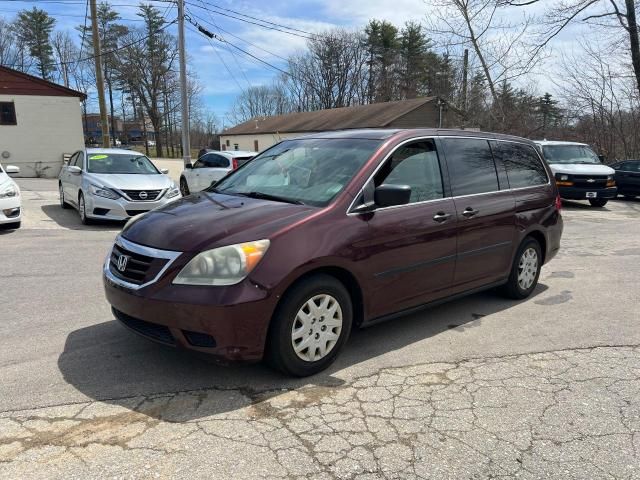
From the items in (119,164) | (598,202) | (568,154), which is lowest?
(598,202)

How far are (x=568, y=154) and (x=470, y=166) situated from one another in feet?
43.5

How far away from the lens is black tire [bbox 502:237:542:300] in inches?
213

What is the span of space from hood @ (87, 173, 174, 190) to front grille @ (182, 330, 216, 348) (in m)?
7.14

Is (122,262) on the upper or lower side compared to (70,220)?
upper

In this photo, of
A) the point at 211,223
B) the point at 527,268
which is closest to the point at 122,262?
the point at 211,223

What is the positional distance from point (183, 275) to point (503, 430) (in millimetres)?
2170

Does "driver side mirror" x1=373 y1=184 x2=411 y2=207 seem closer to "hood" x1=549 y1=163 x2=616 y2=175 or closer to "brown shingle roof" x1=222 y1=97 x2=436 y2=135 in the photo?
"hood" x1=549 y1=163 x2=616 y2=175

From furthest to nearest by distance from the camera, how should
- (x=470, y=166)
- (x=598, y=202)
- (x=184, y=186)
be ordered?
(x=598, y=202) < (x=184, y=186) < (x=470, y=166)

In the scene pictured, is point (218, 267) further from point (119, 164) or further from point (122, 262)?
point (119, 164)

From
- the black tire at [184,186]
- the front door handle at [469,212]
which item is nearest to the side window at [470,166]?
the front door handle at [469,212]

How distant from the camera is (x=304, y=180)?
4.23m

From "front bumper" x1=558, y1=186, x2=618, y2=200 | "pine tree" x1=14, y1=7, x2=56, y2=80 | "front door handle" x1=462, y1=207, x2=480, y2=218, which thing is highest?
"pine tree" x1=14, y1=7, x2=56, y2=80

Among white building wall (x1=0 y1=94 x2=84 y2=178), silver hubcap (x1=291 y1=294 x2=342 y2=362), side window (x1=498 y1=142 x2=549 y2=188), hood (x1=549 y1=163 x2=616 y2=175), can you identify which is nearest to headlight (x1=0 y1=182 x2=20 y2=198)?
silver hubcap (x1=291 y1=294 x2=342 y2=362)

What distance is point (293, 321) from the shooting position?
3.41 metres
